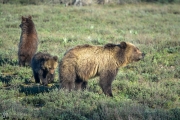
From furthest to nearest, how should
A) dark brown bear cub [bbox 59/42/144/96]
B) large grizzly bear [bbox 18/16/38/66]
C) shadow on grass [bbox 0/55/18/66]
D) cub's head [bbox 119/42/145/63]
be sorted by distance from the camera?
shadow on grass [bbox 0/55/18/66]
large grizzly bear [bbox 18/16/38/66]
cub's head [bbox 119/42/145/63]
dark brown bear cub [bbox 59/42/144/96]

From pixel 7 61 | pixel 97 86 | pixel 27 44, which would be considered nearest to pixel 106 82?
pixel 97 86

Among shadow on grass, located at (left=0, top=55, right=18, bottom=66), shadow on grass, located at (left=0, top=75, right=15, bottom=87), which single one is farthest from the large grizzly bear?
shadow on grass, located at (left=0, top=75, right=15, bottom=87)

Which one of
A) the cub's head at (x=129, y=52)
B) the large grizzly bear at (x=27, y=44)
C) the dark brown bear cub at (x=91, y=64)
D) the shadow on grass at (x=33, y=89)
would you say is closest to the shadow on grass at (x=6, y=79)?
the shadow on grass at (x=33, y=89)

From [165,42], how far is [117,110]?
10341 millimetres

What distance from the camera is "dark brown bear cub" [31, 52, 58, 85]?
1053 centimetres

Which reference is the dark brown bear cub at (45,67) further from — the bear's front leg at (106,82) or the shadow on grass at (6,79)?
the bear's front leg at (106,82)

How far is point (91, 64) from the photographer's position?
8922mm

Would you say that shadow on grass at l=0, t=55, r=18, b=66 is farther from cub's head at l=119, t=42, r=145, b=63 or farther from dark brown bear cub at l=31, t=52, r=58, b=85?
cub's head at l=119, t=42, r=145, b=63

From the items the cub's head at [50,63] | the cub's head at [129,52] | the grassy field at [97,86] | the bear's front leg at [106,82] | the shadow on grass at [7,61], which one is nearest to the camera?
the grassy field at [97,86]

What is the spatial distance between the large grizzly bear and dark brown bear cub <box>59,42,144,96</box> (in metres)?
4.35

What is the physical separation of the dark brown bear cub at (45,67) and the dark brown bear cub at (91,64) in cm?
155

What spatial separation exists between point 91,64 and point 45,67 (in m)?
2.11

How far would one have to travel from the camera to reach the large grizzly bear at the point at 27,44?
13102 mm

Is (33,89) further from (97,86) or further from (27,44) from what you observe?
(27,44)
